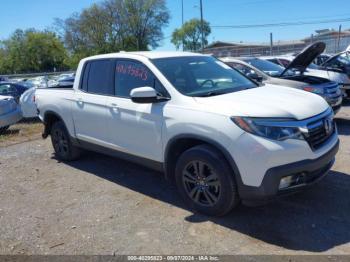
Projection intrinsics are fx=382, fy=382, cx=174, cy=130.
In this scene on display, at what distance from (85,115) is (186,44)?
91128 millimetres

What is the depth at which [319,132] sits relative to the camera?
4.07 m

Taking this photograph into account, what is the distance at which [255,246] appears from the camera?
3.66 metres

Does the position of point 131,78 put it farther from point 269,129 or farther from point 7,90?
point 7,90

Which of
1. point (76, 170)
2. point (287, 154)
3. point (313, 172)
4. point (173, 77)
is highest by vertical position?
point (173, 77)

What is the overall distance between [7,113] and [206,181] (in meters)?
8.10

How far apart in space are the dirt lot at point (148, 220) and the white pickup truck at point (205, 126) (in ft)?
1.22

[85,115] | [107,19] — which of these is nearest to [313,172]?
[85,115]

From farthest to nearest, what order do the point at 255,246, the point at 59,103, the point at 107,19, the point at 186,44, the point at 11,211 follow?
the point at 186,44
the point at 107,19
the point at 59,103
the point at 11,211
the point at 255,246

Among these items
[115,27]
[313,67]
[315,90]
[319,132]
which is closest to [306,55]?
[315,90]

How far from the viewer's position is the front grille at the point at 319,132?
389 cm

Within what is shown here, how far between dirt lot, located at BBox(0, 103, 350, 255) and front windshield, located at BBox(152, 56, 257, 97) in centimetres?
144

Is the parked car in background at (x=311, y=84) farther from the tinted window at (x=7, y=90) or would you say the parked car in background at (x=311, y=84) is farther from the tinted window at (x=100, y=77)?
the tinted window at (x=7, y=90)

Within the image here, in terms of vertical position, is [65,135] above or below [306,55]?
below

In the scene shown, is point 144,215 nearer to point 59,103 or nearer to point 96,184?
point 96,184
